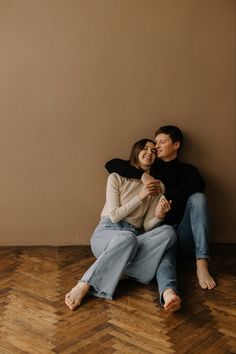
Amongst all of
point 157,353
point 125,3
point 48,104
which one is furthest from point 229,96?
point 157,353

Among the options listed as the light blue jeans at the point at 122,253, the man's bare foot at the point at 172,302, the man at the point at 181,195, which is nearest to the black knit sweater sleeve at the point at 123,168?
the man at the point at 181,195

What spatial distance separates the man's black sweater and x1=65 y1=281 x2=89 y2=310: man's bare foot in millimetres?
621

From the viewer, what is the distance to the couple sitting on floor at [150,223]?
229cm

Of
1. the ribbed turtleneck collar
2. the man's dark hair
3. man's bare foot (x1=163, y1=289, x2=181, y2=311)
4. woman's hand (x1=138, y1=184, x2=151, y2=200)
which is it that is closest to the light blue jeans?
woman's hand (x1=138, y1=184, x2=151, y2=200)

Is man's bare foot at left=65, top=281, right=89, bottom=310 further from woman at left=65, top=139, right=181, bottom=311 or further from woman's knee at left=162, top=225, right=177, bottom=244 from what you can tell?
woman's knee at left=162, top=225, right=177, bottom=244

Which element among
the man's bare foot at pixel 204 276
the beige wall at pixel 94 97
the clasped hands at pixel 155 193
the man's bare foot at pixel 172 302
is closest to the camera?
the man's bare foot at pixel 172 302

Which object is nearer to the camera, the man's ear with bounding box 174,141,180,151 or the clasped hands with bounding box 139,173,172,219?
the clasped hands with bounding box 139,173,172,219

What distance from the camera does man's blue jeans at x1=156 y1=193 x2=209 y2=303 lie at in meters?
2.31

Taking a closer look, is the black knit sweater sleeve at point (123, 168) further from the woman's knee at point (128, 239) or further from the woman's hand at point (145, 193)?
Answer: the woman's knee at point (128, 239)

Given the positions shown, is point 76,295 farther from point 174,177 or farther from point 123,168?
point 174,177

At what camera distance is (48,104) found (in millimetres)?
2729

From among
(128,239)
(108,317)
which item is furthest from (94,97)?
(108,317)

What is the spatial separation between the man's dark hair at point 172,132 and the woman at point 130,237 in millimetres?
111

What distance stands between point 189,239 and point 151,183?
0.38m
